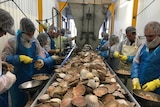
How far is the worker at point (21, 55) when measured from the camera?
73.2 inches

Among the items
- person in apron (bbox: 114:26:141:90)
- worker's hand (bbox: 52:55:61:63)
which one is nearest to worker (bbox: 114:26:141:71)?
person in apron (bbox: 114:26:141:90)

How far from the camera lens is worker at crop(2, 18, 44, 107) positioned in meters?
1.86

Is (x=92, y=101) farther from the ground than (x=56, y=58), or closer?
closer

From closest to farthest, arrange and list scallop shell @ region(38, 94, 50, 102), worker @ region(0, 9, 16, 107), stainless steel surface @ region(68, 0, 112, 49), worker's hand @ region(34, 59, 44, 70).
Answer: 1. scallop shell @ region(38, 94, 50, 102)
2. worker @ region(0, 9, 16, 107)
3. worker's hand @ region(34, 59, 44, 70)
4. stainless steel surface @ region(68, 0, 112, 49)

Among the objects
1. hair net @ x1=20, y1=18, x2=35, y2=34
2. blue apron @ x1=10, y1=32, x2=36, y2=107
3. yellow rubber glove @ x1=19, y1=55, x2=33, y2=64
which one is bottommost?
blue apron @ x1=10, y1=32, x2=36, y2=107

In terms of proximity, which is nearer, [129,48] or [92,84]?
[92,84]

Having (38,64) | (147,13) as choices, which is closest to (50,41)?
(38,64)

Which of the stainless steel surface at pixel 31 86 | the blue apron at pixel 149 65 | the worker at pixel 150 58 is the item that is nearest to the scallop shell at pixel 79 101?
the stainless steel surface at pixel 31 86

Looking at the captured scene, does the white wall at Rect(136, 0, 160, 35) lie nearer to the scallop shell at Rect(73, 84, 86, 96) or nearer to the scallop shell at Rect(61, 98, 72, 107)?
the scallop shell at Rect(73, 84, 86, 96)

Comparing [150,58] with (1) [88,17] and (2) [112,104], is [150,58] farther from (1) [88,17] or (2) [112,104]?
(1) [88,17]

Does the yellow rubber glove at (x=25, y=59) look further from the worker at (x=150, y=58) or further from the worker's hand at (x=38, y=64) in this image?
the worker at (x=150, y=58)

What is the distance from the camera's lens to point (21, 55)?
1.88 m

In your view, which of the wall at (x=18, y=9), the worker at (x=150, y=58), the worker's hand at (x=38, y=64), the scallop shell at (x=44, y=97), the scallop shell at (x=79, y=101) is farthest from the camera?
the wall at (x=18, y=9)

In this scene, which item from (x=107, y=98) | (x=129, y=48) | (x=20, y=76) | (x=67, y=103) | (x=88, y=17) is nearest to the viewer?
(x=67, y=103)
